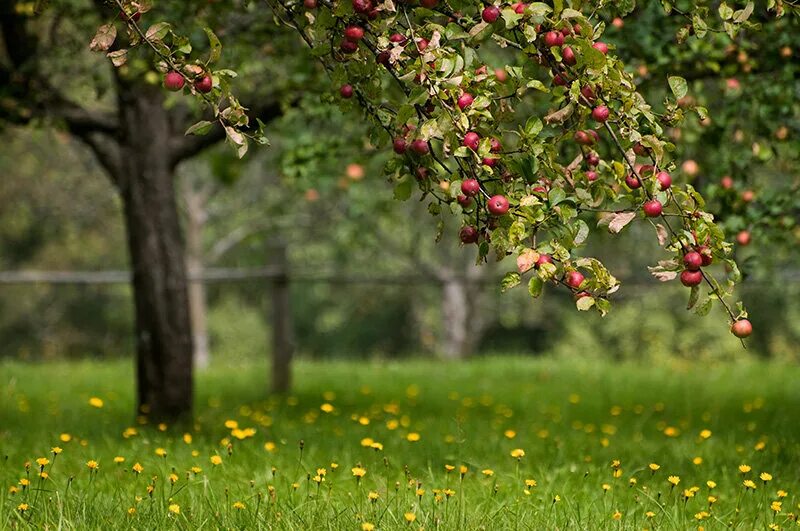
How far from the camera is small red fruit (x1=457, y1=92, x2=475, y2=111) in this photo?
2754 mm

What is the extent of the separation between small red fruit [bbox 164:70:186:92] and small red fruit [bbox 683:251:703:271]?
1623 millimetres

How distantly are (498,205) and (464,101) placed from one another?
33 cm

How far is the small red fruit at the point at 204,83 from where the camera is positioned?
9.49 ft

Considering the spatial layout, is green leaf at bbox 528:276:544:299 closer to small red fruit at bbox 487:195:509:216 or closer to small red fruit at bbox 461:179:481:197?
small red fruit at bbox 487:195:509:216

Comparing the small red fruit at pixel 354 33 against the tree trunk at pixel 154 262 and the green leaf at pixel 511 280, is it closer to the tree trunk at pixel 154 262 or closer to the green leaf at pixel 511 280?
the green leaf at pixel 511 280

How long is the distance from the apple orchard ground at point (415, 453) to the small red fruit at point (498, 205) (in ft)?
3.74

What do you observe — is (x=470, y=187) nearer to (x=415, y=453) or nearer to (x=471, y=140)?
(x=471, y=140)

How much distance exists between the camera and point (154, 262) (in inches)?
249

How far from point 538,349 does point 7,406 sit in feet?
72.3

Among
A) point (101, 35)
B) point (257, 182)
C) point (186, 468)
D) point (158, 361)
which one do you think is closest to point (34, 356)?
point (257, 182)

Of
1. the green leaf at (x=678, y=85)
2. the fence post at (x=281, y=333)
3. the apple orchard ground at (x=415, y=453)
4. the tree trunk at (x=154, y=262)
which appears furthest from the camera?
the fence post at (x=281, y=333)

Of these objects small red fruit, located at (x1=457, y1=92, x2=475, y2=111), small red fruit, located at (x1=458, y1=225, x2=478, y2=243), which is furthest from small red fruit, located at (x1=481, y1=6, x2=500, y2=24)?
small red fruit, located at (x1=458, y1=225, x2=478, y2=243)

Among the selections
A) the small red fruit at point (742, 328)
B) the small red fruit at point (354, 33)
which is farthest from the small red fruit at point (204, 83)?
the small red fruit at point (742, 328)

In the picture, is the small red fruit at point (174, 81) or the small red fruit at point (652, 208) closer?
the small red fruit at point (652, 208)
